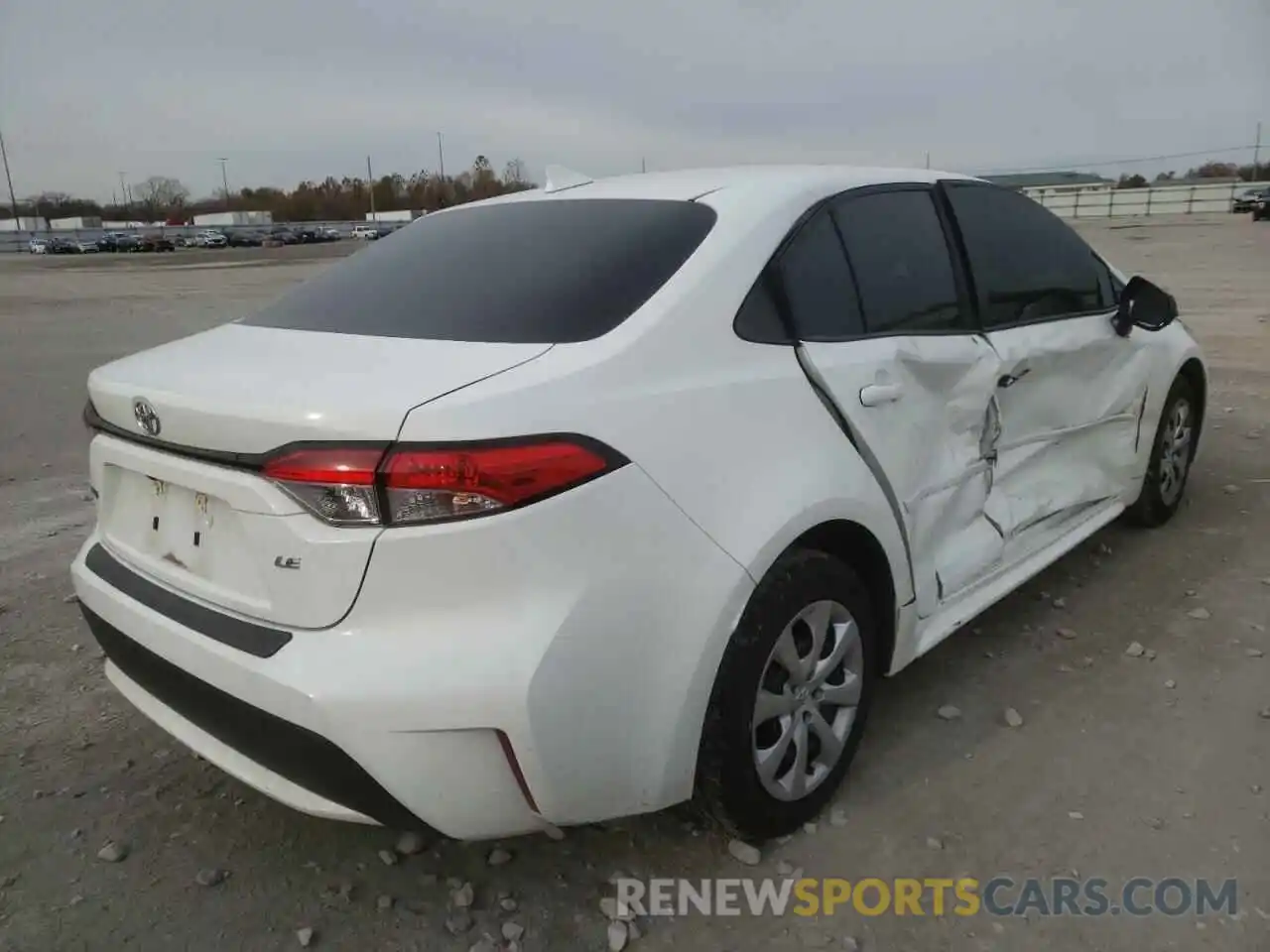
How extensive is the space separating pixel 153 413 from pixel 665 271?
1.18 meters

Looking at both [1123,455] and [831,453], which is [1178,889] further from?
[1123,455]

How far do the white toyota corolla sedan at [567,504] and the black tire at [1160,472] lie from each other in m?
1.62

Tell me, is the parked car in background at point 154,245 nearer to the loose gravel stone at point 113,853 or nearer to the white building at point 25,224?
the white building at point 25,224

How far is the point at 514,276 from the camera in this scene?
2416mm

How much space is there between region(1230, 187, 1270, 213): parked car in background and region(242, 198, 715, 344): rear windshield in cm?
5168

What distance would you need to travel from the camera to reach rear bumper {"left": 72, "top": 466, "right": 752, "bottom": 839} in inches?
71.2

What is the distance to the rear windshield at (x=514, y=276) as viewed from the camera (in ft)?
7.22

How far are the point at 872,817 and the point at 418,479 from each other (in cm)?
155

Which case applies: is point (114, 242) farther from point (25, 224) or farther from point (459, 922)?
point (459, 922)

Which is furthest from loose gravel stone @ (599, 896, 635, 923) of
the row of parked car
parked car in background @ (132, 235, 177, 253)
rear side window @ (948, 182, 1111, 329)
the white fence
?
parked car in background @ (132, 235, 177, 253)

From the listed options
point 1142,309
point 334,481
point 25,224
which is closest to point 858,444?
point 334,481

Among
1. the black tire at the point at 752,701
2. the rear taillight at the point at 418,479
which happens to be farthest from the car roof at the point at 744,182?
the rear taillight at the point at 418,479

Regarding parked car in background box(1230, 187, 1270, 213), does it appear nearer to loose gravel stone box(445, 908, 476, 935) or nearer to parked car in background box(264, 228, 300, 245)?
loose gravel stone box(445, 908, 476, 935)

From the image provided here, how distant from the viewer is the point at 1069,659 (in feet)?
11.0
